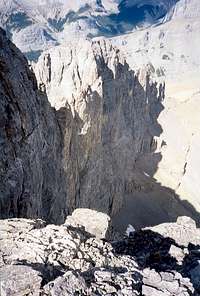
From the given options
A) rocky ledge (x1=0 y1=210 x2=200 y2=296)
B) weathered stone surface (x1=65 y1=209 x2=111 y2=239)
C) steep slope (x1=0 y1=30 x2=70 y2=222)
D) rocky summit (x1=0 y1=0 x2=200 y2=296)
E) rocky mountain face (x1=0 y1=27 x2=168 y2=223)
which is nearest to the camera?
rocky ledge (x1=0 y1=210 x2=200 y2=296)

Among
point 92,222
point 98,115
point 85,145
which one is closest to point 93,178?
point 85,145

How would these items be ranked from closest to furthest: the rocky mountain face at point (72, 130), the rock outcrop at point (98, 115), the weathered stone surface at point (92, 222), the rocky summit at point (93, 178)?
the rocky summit at point (93, 178) → the weathered stone surface at point (92, 222) → the rocky mountain face at point (72, 130) → the rock outcrop at point (98, 115)

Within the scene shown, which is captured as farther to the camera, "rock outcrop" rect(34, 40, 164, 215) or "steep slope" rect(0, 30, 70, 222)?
"rock outcrop" rect(34, 40, 164, 215)

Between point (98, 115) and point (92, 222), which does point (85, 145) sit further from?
point (92, 222)

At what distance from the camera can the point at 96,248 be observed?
19.9 m

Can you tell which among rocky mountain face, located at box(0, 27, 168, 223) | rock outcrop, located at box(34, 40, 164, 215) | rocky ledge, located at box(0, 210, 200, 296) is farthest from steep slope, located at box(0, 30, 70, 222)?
rocky ledge, located at box(0, 210, 200, 296)

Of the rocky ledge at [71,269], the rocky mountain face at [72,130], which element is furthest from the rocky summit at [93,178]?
the rocky mountain face at [72,130]

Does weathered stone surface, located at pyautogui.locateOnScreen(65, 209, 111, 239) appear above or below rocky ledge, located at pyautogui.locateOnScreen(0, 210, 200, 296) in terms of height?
below

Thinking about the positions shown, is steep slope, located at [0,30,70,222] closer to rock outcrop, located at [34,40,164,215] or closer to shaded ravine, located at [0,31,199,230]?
shaded ravine, located at [0,31,199,230]

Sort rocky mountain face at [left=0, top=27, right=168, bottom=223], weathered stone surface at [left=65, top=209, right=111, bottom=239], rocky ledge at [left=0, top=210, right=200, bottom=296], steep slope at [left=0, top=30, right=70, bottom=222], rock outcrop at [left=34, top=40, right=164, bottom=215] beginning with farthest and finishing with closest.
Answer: rock outcrop at [left=34, top=40, right=164, bottom=215], rocky mountain face at [left=0, top=27, right=168, bottom=223], steep slope at [left=0, top=30, right=70, bottom=222], weathered stone surface at [left=65, top=209, right=111, bottom=239], rocky ledge at [left=0, top=210, right=200, bottom=296]

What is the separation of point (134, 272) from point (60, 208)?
91.5 ft

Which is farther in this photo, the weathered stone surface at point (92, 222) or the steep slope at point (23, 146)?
the steep slope at point (23, 146)

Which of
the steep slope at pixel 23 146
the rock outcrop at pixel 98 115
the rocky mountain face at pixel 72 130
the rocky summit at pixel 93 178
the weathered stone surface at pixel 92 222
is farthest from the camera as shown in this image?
the rock outcrop at pixel 98 115

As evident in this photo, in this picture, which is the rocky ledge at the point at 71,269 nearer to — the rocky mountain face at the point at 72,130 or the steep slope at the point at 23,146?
the steep slope at the point at 23,146
